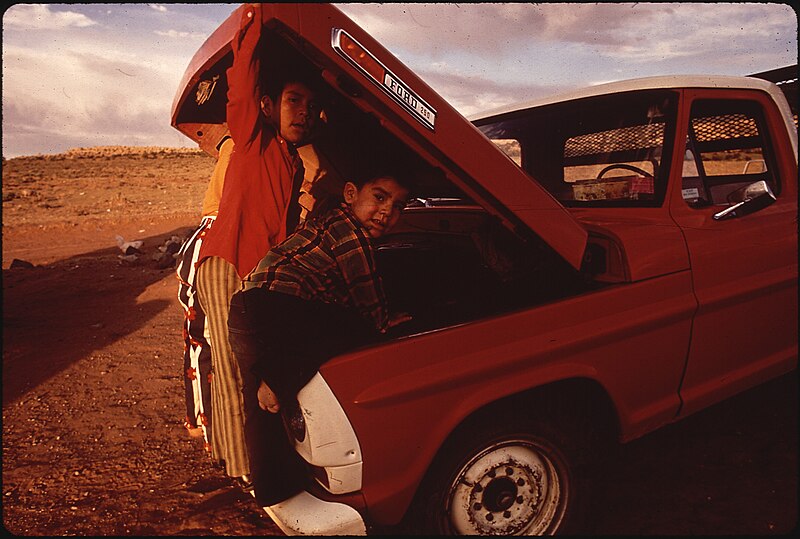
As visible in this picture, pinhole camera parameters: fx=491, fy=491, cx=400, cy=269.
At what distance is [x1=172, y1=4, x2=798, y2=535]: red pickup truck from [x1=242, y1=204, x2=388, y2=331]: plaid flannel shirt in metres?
0.20

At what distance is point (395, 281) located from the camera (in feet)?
9.32

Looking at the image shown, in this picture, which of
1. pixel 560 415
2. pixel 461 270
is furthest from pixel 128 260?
pixel 560 415

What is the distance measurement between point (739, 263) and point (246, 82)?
2390 millimetres

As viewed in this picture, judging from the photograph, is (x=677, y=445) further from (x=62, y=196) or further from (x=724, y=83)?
(x=62, y=196)

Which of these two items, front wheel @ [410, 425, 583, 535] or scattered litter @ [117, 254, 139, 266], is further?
scattered litter @ [117, 254, 139, 266]

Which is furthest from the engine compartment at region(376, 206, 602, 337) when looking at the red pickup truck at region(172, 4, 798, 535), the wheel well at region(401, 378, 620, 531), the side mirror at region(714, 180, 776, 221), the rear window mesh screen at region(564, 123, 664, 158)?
the side mirror at region(714, 180, 776, 221)

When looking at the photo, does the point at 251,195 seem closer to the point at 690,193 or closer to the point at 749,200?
the point at 690,193

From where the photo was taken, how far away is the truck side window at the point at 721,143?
2545 mm

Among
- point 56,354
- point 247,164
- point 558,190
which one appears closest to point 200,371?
point 247,164

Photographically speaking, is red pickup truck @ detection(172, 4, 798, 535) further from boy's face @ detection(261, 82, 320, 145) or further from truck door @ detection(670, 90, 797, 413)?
Result: boy's face @ detection(261, 82, 320, 145)

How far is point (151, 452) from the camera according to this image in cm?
325

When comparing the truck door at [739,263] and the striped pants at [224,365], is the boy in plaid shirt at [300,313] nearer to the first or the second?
the striped pants at [224,365]

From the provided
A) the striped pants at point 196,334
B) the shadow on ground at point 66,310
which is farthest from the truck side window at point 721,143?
the shadow on ground at point 66,310

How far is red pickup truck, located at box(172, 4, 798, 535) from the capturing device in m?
1.63
